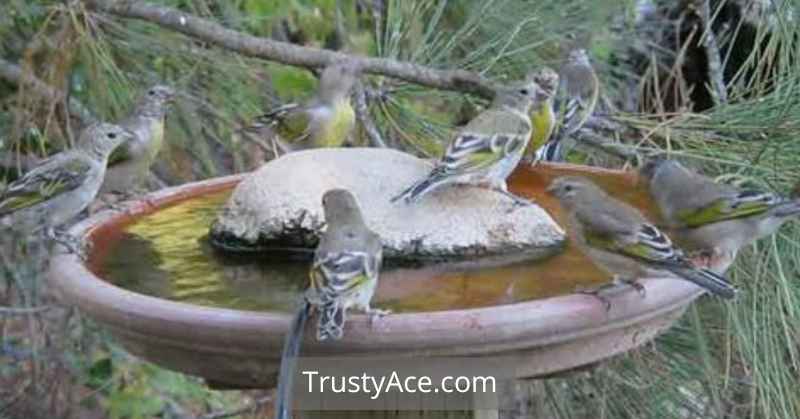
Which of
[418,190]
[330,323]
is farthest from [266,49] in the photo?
[330,323]

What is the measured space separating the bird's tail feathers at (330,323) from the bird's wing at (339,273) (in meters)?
0.02

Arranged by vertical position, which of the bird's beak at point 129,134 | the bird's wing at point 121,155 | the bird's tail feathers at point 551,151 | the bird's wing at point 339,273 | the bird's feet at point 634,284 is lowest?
the bird's wing at point 121,155

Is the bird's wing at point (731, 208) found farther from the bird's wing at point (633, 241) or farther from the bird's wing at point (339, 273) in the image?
the bird's wing at point (339, 273)

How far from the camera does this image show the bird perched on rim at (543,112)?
137 inches

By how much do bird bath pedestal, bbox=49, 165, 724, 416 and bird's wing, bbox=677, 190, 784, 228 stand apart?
0.40 meters

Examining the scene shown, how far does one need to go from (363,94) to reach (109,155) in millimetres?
642

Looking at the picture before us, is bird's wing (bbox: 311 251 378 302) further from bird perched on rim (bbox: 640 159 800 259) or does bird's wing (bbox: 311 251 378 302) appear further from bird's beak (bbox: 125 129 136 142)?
bird's beak (bbox: 125 129 136 142)

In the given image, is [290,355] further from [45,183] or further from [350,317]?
[45,183]

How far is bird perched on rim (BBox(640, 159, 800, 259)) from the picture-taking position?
2.69 meters

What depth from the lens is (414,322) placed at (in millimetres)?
2010

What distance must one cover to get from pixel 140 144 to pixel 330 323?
5.29ft

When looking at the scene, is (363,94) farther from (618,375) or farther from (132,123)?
(618,375)

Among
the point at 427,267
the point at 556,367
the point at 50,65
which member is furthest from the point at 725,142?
the point at 50,65

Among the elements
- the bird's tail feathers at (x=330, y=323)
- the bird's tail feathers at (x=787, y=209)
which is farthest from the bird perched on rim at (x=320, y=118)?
the bird's tail feathers at (x=330, y=323)
